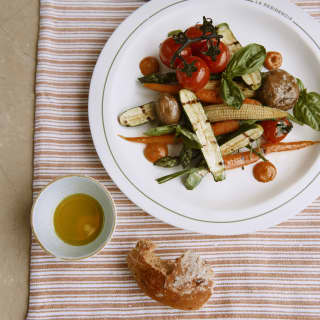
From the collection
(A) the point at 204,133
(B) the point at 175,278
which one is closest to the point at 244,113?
(A) the point at 204,133

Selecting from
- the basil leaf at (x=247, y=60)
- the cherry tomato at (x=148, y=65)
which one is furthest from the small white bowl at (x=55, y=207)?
the basil leaf at (x=247, y=60)

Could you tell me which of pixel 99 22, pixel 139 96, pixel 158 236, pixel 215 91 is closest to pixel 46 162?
pixel 139 96

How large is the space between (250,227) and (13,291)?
1274 mm

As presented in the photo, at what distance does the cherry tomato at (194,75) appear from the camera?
147 cm

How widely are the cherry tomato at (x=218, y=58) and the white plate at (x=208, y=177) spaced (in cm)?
22

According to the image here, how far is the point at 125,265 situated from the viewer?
165 centimetres

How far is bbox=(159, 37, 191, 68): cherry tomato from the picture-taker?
153cm

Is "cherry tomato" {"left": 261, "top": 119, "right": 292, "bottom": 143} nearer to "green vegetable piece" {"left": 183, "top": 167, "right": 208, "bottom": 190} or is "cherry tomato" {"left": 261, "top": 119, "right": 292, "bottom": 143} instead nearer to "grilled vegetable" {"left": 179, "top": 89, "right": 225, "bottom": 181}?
"grilled vegetable" {"left": 179, "top": 89, "right": 225, "bottom": 181}

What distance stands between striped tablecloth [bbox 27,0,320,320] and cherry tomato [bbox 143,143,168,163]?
25 centimetres

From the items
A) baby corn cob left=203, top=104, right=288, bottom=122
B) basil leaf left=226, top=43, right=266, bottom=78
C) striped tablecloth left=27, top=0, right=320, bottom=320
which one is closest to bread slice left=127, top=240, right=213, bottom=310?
striped tablecloth left=27, top=0, right=320, bottom=320

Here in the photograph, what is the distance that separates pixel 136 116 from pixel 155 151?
202mm

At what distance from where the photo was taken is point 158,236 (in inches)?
64.8

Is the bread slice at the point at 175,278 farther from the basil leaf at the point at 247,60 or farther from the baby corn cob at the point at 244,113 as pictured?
the basil leaf at the point at 247,60

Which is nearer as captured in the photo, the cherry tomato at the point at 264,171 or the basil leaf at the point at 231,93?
the basil leaf at the point at 231,93
